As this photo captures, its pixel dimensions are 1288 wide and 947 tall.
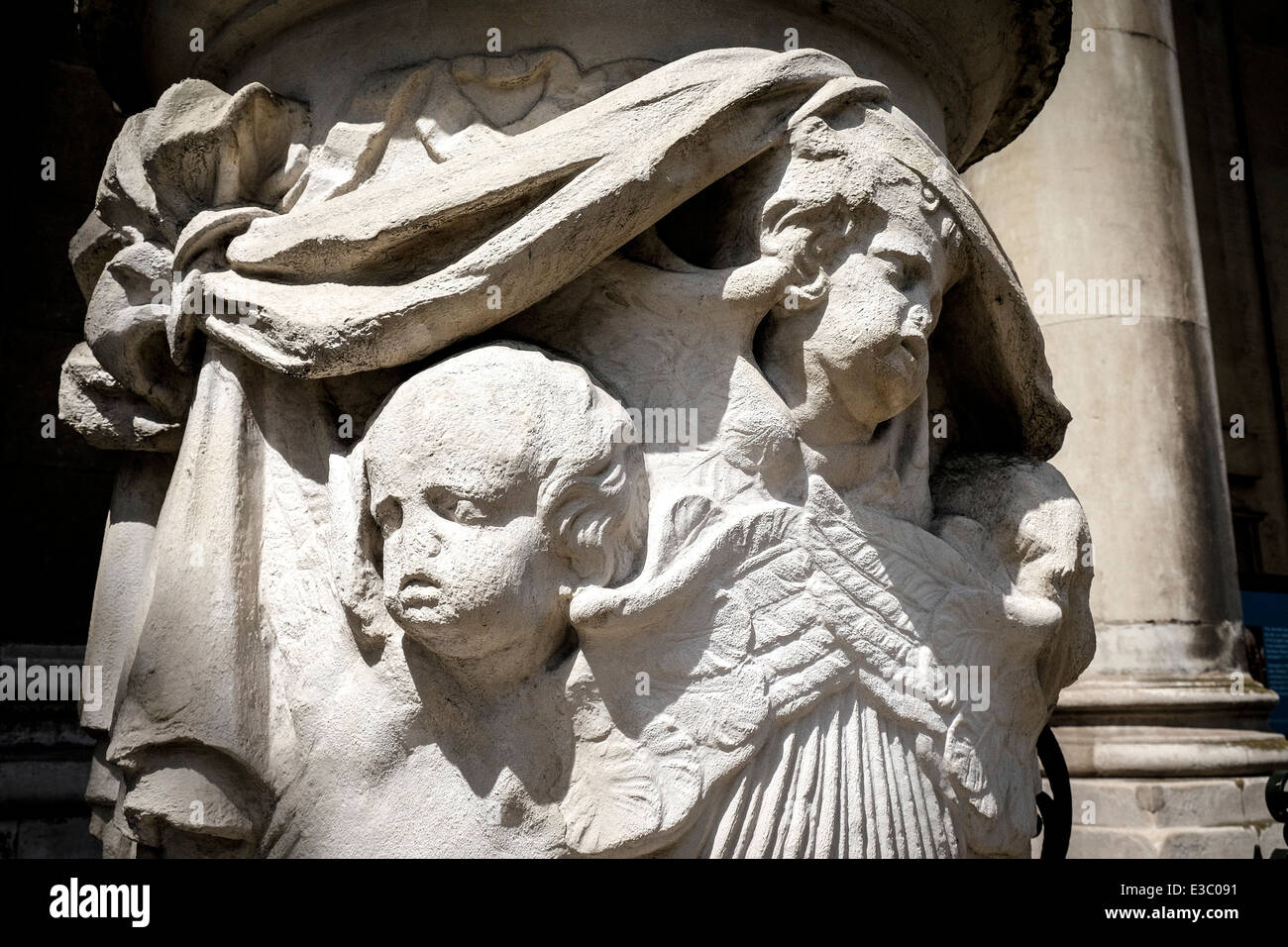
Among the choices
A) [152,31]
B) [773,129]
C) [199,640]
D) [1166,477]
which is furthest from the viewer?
[1166,477]

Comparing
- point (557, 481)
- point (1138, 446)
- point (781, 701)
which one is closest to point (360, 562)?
point (557, 481)

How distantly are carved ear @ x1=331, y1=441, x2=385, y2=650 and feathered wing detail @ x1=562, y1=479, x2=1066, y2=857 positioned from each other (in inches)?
13.0

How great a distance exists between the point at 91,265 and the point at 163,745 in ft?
3.61

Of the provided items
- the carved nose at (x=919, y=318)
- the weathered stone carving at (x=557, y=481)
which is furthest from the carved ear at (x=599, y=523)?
the carved nose at (x=919, y=318)

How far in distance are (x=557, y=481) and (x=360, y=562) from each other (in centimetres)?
36

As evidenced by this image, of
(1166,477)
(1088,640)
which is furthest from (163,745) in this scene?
(1166,477)

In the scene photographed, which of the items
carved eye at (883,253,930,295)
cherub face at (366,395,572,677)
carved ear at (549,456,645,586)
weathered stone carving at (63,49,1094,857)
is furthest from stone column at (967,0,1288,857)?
cherub face at (366,395,572,677)

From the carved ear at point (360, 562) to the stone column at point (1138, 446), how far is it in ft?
10.1

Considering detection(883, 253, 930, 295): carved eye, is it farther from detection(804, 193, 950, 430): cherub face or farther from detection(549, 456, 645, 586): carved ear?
detection(549, 456, 645, 586): carved ear

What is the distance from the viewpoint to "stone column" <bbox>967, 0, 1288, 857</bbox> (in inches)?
161

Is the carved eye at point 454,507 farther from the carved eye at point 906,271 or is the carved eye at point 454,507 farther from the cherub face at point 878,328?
the carved eye at point 906,271

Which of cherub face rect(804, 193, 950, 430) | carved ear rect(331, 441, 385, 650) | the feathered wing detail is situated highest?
cherub face rect(804, 193, 950, 430)
